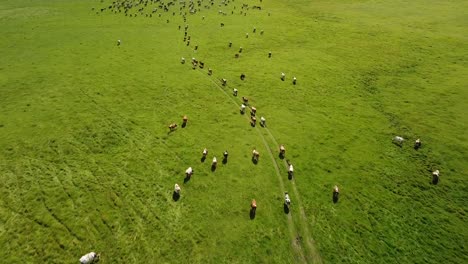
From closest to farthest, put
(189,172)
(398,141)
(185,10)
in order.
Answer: (189,172) < (398,141) < (185,10)

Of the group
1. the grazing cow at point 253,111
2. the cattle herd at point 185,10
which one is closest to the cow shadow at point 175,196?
the grazing cow at point 253,111

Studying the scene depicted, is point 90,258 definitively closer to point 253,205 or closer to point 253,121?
point 253,205

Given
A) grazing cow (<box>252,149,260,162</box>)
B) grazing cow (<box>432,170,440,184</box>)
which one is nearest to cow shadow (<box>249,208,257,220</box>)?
grazing cow (<box>252,149,260,162</box>)

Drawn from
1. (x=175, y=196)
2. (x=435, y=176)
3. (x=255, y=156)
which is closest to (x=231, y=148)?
(x=255, y=156)

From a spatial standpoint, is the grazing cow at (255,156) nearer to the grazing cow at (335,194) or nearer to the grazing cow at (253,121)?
the grazing cow at (253,121)

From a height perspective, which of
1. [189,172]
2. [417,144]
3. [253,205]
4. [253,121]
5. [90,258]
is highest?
[417,144]

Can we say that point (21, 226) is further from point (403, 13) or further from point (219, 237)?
point (403, 13)
